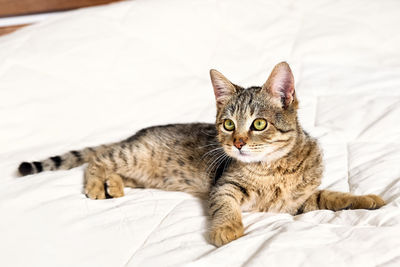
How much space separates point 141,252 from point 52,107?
1161 millimetres

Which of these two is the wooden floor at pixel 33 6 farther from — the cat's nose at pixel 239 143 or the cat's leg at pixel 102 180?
the cat's nose at pixel 239 143

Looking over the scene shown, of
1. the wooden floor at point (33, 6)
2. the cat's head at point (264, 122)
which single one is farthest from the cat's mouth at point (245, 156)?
the wooden floor at point (33, 6)

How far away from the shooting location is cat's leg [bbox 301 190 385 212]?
132cm

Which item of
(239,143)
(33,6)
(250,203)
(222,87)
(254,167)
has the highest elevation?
(33,6)

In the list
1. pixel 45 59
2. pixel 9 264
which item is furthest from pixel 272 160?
pixel 45 59

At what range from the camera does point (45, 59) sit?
2170 mm

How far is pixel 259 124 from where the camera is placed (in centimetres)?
143

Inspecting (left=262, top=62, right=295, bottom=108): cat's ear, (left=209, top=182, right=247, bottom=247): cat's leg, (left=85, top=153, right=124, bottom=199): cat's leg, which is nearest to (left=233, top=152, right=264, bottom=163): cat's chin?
(left=209, top=182, right=247, bottom=247): cat's leg

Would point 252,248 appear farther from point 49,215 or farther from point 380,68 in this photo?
point 380,68

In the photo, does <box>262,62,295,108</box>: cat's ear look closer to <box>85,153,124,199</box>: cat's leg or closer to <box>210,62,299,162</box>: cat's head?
<box>210,62,299,162</box>: cat's head

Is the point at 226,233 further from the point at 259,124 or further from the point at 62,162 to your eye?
the point at 62,162

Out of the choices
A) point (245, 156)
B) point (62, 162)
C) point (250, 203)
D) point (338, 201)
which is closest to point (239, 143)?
point (245, 156)

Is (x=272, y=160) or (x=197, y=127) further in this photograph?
(x=197, y=127)

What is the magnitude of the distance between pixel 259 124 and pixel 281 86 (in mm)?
161
